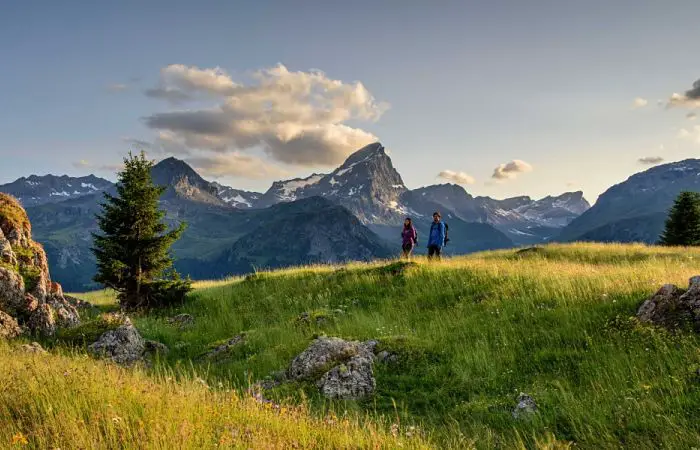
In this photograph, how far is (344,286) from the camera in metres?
18.2

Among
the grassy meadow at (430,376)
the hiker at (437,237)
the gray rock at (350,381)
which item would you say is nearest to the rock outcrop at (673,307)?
the grassy meadow at (430,376)

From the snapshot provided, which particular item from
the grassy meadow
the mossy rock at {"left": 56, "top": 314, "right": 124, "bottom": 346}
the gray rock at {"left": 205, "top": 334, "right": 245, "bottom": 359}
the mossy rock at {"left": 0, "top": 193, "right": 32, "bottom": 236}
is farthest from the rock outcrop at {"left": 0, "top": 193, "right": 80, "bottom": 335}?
the gray rock at {"left": 205, "top": 334, "right": 245, "bottom": 359}

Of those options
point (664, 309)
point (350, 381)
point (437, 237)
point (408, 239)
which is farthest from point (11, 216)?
point (664, 309)

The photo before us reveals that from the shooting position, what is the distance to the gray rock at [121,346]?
11166mm

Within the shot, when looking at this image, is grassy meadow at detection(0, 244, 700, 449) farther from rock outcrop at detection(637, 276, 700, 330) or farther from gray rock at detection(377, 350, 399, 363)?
rock outcrop at detection(637, 276, 700, 330)

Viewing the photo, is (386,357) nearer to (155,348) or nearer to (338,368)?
(338,368)

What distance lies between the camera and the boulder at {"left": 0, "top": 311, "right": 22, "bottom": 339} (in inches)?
464

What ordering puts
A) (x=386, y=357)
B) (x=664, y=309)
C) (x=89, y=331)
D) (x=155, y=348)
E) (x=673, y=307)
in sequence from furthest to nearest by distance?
1. (x=155, y=348)
2. (x=89, y=331)
3. (x=386, y=357)
4. (x=664, y=309)
5. (x=673, y=307)

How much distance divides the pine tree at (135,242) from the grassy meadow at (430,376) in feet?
8.76

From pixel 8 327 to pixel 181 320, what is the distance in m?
5.73

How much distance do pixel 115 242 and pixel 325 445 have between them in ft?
57.0

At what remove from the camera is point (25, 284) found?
45.4 ft

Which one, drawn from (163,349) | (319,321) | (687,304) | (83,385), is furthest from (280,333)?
(687,304)

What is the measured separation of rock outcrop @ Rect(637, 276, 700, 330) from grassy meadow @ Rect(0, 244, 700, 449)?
1.53ft
